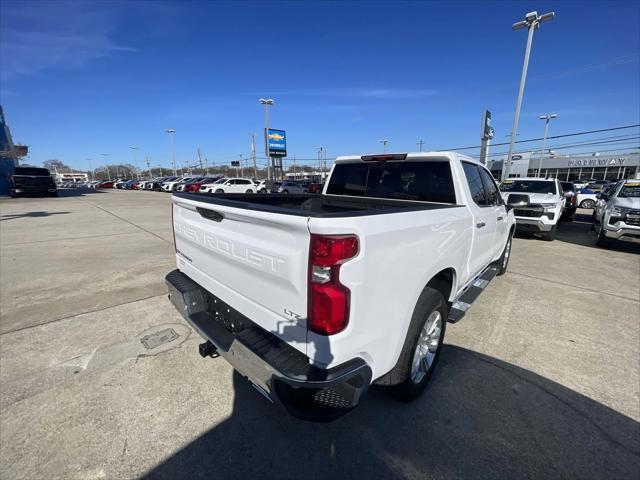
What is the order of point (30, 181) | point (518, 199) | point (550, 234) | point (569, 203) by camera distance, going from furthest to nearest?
point (30, 181) → point (569, 203) → point (550, 234) → point (518, 199)

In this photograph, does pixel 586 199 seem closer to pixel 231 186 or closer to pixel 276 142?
pixel 231 186

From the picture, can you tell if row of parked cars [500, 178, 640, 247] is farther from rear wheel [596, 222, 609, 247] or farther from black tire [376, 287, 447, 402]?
black tire [376, 287, 447, 402]

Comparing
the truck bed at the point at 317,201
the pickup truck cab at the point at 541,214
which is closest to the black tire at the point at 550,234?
the pickup truck cab at the point at 541,214

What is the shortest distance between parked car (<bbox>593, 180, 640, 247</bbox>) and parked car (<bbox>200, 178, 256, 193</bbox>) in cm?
2467

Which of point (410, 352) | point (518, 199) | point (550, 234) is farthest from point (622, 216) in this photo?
point (410, 352)

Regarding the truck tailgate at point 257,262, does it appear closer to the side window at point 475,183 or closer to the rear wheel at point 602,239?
the side window at point 475,183

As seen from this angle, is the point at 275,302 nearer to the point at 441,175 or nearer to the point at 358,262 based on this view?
the point at 358,262

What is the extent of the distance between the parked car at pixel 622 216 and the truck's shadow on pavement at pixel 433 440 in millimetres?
7074

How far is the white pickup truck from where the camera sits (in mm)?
1591

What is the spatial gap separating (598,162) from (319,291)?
3199 inches

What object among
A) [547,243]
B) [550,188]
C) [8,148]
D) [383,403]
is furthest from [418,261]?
[8,148]

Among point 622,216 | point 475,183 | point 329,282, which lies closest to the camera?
point 329,282

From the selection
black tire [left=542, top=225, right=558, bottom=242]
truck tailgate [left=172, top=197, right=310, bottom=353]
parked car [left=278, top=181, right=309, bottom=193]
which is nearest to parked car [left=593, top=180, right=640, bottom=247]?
black tire [left=542, top=225, right=558, bottom=242]

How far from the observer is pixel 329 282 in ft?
5.18
